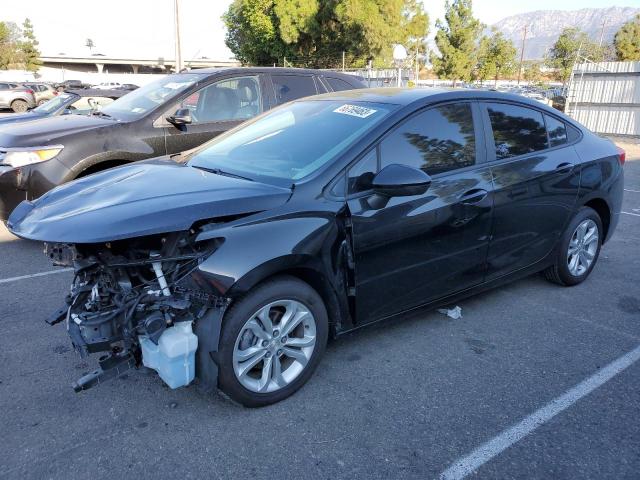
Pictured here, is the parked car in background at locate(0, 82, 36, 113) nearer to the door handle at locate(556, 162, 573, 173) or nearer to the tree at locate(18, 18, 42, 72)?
the door handle at locate(556, 162, 573, 173)

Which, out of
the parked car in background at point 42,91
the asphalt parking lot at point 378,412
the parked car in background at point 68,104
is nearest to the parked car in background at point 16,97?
the parked car in background at point 42,91

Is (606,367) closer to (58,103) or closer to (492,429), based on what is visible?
(492,429)

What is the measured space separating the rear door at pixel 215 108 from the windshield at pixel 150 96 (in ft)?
0.59

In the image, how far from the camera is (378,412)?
2.88 meters

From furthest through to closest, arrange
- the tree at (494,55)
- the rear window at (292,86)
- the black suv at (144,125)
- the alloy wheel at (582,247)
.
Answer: the tree at (494,55) < the rear window at (292,86) < the black suv at (144,125) < the alloy wheel at (582,247)

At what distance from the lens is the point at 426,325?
394 cm

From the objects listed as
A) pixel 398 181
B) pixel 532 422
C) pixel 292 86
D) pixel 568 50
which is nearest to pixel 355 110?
pixel 398 181

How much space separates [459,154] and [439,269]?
79 cm

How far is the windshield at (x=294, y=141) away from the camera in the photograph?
3191 millimetres

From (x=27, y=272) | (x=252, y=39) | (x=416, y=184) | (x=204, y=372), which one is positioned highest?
(x=252, y=39)

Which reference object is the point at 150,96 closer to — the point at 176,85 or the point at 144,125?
the point at 176,85

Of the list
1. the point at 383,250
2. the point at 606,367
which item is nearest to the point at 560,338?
the point at 606,367

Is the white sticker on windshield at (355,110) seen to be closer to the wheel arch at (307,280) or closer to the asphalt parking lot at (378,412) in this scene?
the wheel arch at (307,280)

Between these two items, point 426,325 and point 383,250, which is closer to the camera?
point 383,250
